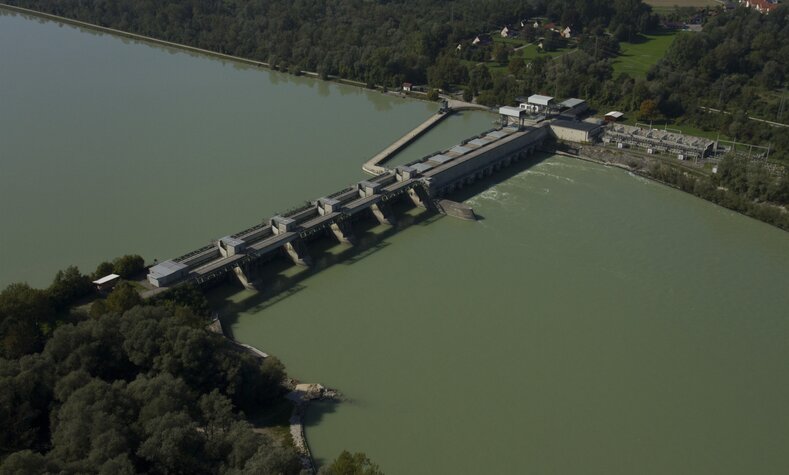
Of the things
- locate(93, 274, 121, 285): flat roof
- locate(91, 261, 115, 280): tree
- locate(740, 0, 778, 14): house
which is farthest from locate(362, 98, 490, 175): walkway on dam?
locate(740, 0, 778, 14): house

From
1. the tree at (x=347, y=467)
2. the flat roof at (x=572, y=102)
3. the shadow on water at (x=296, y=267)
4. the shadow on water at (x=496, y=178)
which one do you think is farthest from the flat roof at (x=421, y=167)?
the tree at (x=347, y=467)

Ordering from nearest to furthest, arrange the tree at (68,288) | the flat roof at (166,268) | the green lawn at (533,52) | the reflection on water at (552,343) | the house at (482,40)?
the reflection on water at (552,343) → the tree at (68,288) → the flat roof at (166,268) → the green lawn at (533,52) → the house at (482,40)

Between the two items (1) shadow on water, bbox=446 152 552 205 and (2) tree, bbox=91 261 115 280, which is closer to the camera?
(2) tree, bbox=91 261 115 280

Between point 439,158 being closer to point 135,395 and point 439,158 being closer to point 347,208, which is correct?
point 347,208

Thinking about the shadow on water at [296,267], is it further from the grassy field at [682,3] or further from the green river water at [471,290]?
the grassy field at [682,3]

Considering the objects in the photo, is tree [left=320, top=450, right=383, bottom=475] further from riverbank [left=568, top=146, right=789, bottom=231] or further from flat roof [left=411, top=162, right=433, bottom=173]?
riverbank [left=568, top=146, right=789, bottom=231]
